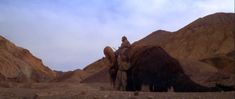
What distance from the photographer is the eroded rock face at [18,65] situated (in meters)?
58.2

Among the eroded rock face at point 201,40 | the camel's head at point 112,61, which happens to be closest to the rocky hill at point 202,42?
the eroded rock face at point 201,40

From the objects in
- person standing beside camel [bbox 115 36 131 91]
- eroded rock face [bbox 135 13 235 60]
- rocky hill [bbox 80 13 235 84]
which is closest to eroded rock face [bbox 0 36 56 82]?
rocky hill [bbox 80 13 235 84]

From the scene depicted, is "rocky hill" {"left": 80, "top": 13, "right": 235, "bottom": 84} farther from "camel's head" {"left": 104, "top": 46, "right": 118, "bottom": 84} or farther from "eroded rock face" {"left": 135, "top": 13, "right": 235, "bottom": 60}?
"camel's head" {"left": 104, "top": 46, "right": 118, "bottom": 84}

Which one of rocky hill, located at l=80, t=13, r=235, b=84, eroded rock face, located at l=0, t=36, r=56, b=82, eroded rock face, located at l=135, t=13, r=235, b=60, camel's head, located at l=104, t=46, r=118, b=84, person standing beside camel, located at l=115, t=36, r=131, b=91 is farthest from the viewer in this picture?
eroded rock face, located at l=135, t=13, r=235, b=60

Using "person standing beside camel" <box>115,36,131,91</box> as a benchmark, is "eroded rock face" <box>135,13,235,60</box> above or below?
above

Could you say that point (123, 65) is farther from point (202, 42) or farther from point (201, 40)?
point (201, 40)

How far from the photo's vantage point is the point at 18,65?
6462 centimetres

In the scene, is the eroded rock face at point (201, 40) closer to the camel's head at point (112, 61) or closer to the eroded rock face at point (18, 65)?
the eroded rock face at point (18, 65)

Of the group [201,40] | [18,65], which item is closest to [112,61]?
[18,65]

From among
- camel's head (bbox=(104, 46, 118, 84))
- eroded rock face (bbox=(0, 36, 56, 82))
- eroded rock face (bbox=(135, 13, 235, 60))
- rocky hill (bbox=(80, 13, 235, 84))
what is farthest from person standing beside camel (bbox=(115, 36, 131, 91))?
eroded rock face (bbox=(135, 13, 235, 60))

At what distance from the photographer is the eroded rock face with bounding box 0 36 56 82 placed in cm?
5825

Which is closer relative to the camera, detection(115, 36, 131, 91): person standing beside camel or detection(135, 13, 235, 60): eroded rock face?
detection(115, 36, 131, 91): person standing beside camel

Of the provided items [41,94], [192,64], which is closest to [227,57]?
[192,64]

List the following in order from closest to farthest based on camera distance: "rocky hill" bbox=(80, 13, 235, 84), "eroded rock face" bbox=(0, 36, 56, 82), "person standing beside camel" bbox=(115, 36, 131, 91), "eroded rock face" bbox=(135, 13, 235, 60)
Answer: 1. "person standing beside camel" bbox=(115, 36, 131, 91)
2. "eroded rock face" bbox=(0, 36, 56, 82)
3. "rocky hill" bbox=(80, 13, 235, 84)
4. "eroded rock face" bbox=(135, 13, 235, 60)
